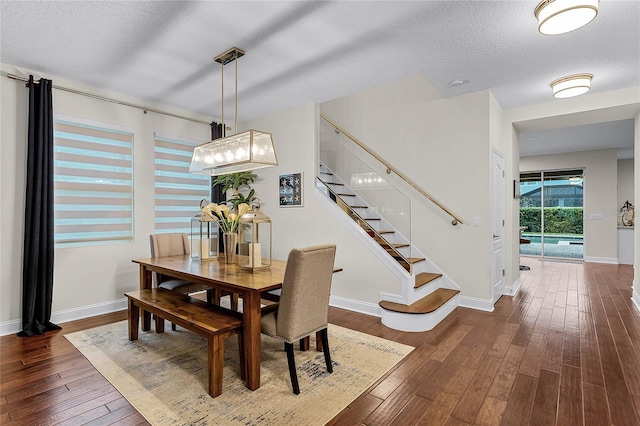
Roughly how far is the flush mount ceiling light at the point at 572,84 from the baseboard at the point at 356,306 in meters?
3.22

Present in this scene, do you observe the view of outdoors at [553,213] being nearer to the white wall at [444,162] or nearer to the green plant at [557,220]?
the green plant at [557,220]

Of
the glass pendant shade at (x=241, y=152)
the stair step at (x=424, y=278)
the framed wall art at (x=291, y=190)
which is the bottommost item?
the stair step at (x=424, y=278)

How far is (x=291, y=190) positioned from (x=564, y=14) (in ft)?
11.4

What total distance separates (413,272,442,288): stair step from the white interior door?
27.9 inches

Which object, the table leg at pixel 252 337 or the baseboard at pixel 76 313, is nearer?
the table leg at pixel 252 337

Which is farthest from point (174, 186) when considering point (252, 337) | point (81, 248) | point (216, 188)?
point (252, 337)

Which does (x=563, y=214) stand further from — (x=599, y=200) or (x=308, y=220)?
(x=308, y=220)

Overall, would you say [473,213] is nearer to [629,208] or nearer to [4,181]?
[4,181]

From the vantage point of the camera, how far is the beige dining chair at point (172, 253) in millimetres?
3532

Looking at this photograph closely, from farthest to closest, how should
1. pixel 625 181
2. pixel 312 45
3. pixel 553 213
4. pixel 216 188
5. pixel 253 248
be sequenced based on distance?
pixel 553 213 < pixel 625 181 < pixel 216 188 < pixel 312 45 < pixel 253 248

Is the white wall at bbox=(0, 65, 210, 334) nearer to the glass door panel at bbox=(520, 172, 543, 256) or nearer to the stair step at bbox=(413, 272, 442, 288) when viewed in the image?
the stair step at bbox=(413, 272, 442, 288)

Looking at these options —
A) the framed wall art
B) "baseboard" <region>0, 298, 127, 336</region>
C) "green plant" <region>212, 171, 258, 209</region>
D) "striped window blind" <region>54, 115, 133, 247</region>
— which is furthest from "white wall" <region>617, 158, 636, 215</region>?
"baseboard" <region>0, 298, 127, 336</region>

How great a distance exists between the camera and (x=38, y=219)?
3.36m

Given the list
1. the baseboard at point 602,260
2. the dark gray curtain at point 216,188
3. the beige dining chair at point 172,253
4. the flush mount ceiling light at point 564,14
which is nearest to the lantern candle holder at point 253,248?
the beige dining chair at point 172,253
